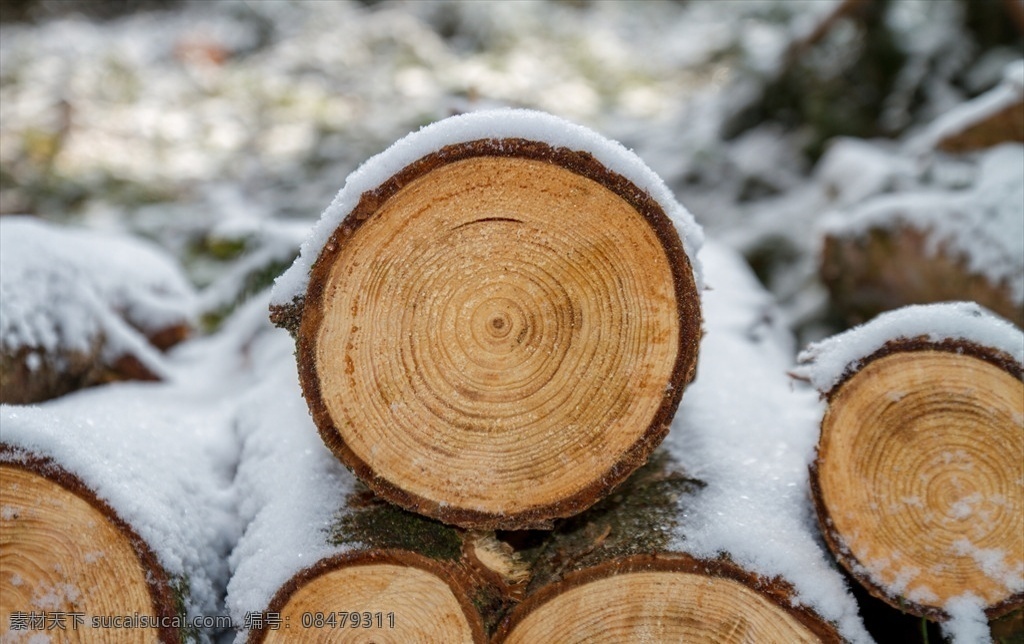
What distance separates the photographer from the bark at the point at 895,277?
8.00ft

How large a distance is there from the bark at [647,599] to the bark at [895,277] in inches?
57.7

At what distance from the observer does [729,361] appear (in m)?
2.23

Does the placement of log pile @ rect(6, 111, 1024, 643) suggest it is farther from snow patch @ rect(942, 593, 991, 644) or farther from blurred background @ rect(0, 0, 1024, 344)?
blurred background @ rect(0, 0, 1024, 344)

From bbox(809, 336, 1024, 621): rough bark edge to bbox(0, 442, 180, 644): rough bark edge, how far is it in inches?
50.9

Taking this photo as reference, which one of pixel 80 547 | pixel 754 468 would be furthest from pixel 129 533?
pixel 754 468

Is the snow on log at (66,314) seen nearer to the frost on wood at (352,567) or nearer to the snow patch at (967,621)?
the frost on wood at (352,567)

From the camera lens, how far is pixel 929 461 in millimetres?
1408

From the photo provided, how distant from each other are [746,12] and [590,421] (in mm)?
7889

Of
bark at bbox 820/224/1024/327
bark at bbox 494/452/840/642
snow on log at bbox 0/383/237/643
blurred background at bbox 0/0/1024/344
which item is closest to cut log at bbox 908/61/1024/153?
blurred background at bbox 0/0/1024/344

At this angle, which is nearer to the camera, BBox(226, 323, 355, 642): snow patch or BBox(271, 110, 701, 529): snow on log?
BBox(271, 110, 701, 529): snow on log

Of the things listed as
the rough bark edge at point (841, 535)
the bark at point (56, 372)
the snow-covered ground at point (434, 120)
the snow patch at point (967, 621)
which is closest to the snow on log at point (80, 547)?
the snow-covered ground at point (434, 120)

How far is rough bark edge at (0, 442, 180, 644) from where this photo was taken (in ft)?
4.55

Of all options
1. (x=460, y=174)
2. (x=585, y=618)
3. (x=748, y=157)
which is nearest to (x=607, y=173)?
(x=460, y=174)

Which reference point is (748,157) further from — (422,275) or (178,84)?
(178,84)
